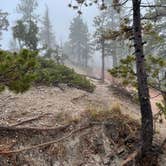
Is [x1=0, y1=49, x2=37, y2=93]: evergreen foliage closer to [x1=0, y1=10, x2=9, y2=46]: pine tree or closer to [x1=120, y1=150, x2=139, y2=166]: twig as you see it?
[x1=120, y1=150, x2=139, y2=166]: twig

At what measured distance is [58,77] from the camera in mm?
16078

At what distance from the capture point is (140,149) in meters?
10.7

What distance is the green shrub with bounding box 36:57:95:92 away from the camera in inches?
613

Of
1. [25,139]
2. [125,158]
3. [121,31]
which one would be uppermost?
[121,31]

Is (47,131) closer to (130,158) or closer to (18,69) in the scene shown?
(130,158)

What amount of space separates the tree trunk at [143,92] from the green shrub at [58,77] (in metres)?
5.85

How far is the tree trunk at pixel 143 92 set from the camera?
10.4 meters

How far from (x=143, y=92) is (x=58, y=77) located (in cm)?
634

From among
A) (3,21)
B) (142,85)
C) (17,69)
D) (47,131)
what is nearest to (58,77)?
(47,131)

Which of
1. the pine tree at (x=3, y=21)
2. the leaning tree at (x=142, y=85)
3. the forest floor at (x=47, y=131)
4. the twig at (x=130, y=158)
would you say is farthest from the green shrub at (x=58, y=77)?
the pine tree at (x=3, y=21)

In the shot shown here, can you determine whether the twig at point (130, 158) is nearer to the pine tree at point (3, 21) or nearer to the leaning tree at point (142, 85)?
the leaning tree at point (142, 85)

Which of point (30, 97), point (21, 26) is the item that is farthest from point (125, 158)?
point (21, 26)

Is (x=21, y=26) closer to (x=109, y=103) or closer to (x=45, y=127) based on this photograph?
(x=109, y=103)

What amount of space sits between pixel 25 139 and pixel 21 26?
15.4 metres
